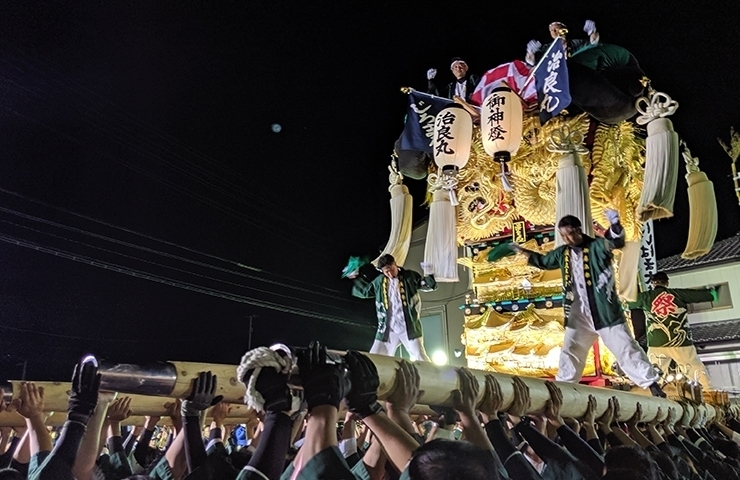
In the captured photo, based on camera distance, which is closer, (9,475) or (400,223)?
(9,475)

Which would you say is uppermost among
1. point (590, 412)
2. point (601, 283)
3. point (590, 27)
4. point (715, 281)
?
point (590, 27)

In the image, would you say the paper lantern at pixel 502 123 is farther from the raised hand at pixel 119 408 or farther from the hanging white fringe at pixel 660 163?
the raised hand at pixel 119 408

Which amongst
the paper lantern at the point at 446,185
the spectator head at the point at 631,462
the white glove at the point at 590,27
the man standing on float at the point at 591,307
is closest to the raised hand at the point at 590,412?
the spectator head at the point at 631,462

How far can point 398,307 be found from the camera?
6.72m

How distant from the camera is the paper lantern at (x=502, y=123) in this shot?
683 cm

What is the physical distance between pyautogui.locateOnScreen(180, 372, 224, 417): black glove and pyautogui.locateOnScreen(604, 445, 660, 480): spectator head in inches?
64.8

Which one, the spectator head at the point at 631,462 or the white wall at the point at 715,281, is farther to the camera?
the white wall at the point at 715,281

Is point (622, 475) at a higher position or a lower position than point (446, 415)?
lower

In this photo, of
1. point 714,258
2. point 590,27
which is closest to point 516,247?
point 590,27

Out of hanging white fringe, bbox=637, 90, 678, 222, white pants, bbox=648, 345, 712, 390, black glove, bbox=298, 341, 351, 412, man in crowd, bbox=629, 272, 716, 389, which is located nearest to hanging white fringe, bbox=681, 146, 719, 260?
man in crowd, bbox=629, 272, 716, 389

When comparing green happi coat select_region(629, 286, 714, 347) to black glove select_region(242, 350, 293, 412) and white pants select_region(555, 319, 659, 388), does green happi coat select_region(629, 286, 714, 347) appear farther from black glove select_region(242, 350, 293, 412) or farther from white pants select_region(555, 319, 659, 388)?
black glove select_region(242, 350, 293, 412)

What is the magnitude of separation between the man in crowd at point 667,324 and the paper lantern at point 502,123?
115 inches

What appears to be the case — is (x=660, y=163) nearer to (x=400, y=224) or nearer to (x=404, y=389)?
(x=400, y=224)

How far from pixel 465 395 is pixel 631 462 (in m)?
0.77
